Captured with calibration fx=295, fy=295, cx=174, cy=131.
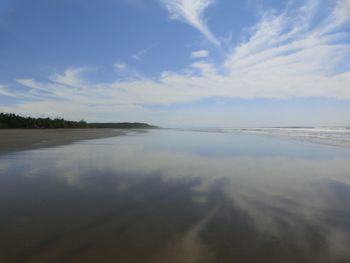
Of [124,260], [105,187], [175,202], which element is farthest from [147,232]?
[105,187]

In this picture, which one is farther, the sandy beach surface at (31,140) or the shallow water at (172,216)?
the sandy beach surface at (31,140)

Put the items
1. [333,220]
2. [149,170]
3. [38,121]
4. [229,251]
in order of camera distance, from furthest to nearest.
→ [38,121]
[149,170]
[333,220]
[229,251]

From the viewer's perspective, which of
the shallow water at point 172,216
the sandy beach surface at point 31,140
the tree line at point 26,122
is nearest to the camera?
the shallow water at point 172,216

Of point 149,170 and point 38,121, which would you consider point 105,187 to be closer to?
point 149,170

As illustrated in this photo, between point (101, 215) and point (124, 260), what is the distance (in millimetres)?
1550

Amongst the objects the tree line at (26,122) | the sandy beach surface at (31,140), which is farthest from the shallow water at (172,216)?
the tree line at (26,122)

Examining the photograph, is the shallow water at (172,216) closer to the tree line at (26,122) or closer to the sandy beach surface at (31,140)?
the sandy beach surface at (31,140)

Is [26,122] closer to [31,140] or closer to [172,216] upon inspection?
[31,140]

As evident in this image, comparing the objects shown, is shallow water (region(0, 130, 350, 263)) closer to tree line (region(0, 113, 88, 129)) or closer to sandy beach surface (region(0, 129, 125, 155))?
sandy beach surface (region(0, 129, 125, 155))

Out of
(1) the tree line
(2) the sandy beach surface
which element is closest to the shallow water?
(2) the sandy beach surface

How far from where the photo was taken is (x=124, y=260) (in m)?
3.13

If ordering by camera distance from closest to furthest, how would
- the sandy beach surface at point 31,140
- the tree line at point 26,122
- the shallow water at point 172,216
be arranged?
the shallow water at point 172,216, the sandy beach surface at point 31,140, the tree line at point 26,122

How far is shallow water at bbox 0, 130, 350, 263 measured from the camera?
3.34m

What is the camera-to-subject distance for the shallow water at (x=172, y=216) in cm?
334
